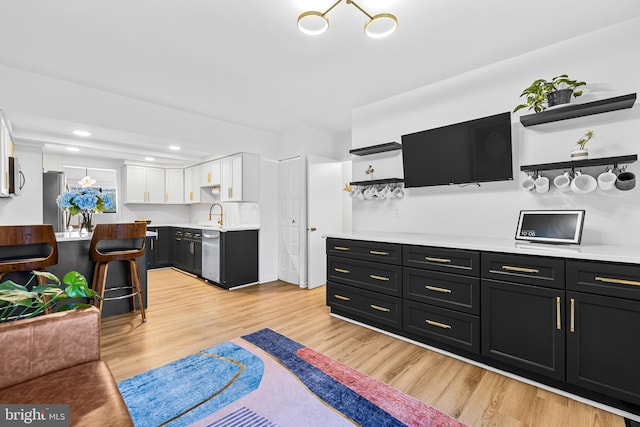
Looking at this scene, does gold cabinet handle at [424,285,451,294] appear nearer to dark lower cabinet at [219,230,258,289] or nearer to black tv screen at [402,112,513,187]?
black tv screen at [402,112,513,187]

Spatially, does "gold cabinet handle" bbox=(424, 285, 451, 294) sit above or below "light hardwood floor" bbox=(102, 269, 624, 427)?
above

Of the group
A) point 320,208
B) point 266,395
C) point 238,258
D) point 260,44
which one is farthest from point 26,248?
point 320,208

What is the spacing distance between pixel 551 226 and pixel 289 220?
3.40 metres

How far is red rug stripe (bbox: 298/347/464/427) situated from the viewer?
166cm

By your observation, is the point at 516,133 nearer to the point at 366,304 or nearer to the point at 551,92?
the point at 551,92

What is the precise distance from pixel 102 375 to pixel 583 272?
260cm

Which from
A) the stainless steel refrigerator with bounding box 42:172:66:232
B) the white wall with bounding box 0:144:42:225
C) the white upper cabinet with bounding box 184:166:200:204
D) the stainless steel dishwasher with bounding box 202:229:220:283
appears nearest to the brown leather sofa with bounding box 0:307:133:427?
the stainless steel dishwasher with bounding box 202:229:220:283

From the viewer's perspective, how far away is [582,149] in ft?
7.43

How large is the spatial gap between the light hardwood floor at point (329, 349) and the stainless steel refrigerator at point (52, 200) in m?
2.19

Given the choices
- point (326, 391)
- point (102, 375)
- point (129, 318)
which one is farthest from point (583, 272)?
point (129, 318)

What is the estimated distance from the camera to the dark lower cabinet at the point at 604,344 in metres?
1.65

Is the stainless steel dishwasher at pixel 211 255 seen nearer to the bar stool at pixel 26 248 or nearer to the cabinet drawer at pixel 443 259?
the bar stool at pixel 26 248

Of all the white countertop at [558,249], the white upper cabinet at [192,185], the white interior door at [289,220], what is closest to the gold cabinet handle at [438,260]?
the white countertop at [558,249]

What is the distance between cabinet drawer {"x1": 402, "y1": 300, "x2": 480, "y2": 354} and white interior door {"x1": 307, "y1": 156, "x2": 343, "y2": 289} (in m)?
2.13
